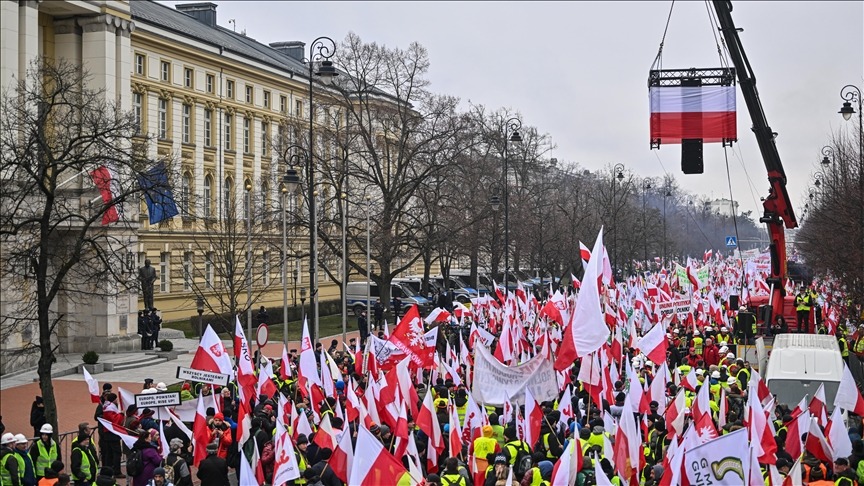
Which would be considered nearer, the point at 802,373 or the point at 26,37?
the point at 802,373

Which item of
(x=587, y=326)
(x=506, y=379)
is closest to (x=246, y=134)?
(x=506, y=379)

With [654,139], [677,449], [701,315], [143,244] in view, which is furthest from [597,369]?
[143,244]

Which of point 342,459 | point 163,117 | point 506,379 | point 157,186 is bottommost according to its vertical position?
point 342,459

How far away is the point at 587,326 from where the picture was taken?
51.0 feet

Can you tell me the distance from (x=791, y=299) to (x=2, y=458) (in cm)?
2203

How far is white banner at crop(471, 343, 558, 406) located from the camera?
1614 centimetres

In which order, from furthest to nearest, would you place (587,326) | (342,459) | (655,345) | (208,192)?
(208,192) < (655,345) < (587,326) < (342,459)

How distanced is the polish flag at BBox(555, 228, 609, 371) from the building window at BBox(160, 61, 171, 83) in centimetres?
3725

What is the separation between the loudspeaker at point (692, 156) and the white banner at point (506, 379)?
13.2 m

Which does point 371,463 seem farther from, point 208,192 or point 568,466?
point 208,192

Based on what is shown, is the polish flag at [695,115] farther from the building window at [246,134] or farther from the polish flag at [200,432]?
the building window at [246,134]

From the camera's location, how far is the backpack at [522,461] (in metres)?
11.6

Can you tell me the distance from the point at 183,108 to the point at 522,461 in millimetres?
42283

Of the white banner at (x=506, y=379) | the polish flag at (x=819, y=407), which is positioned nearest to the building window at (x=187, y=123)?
the white banner at (x=506, y=379)
